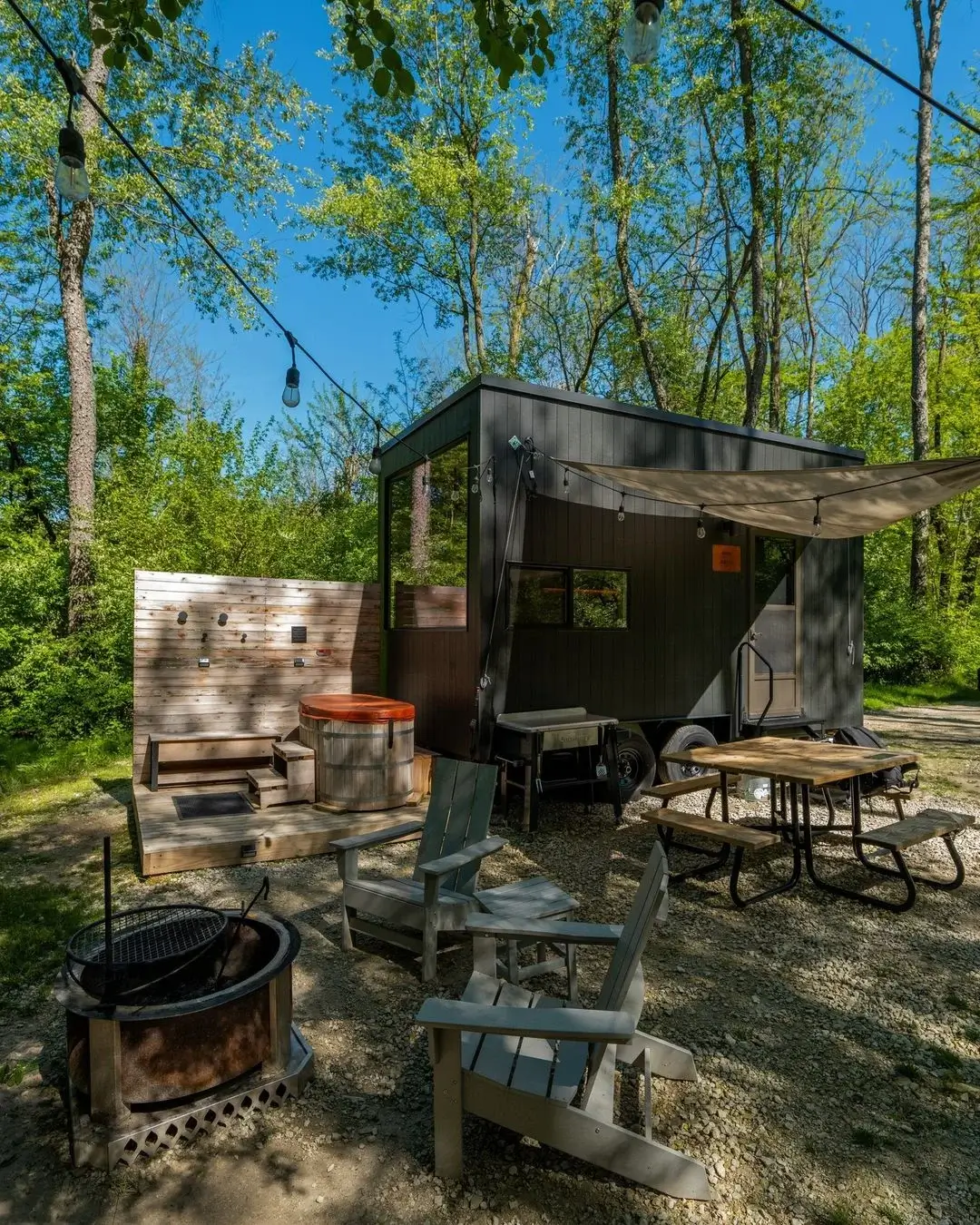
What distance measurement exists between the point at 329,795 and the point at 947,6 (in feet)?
58.3

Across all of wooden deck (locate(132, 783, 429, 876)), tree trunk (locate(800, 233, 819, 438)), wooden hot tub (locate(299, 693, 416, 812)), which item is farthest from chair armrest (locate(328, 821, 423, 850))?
tree trunk (locate(800, 233, 819, 438))

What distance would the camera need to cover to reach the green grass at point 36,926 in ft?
9.94

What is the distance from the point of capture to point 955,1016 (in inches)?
107

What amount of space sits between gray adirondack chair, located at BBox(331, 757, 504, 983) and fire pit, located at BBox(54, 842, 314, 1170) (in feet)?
2.52

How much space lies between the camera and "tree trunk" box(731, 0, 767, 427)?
12695 millimetres

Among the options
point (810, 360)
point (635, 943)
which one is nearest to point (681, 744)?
point (635, 943)

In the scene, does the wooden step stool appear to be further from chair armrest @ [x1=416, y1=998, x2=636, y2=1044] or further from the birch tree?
the birch tree

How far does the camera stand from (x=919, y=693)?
13.0 metres

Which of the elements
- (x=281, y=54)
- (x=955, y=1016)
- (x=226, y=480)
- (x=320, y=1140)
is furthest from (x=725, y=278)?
(x=320, y=1140)

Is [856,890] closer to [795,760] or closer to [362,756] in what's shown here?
[795,760]

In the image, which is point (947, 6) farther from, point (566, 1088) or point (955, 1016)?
point (566, 1088)

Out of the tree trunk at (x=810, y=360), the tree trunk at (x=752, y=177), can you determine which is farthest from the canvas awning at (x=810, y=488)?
the tree trunk at (x=810, y=360)

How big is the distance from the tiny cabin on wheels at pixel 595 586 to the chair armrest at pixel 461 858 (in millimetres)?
2258

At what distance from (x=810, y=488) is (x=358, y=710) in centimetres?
369
